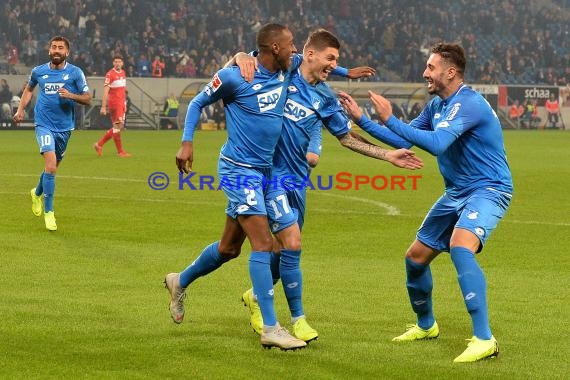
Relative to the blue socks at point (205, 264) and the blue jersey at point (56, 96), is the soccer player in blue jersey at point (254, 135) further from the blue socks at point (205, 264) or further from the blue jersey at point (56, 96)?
the blue jersey at point (56, 96)

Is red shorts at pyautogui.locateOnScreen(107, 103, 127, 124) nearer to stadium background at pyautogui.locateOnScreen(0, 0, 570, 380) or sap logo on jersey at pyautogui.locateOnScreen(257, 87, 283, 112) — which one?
stadium background at pyautogui.locateOnScreen(0, 0, 570, 380)

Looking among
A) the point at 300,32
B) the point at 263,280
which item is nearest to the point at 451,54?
the point at 263,280

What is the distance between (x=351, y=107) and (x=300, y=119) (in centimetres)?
67

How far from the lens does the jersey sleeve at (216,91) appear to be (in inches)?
283

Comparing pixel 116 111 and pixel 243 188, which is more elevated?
pixel 243 188

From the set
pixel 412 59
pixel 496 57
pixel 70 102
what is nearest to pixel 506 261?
pixel 70 102

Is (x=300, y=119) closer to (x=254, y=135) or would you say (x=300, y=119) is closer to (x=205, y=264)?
(x=254, y=135)

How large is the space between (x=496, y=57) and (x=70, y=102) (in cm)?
3988

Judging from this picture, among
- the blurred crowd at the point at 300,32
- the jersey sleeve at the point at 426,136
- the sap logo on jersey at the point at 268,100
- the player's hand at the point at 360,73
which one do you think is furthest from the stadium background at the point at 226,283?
the blurred crowd at the point at 300,32

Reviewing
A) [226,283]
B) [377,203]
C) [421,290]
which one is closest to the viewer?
[421,290]

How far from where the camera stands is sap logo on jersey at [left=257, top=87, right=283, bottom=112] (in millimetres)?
7254

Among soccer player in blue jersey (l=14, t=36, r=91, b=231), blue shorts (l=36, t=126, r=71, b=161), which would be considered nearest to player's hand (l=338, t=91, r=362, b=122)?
soccer player in blue jersey (l=14, t=36, r=91, b=231)

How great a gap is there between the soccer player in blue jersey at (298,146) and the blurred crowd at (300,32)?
33.3 meters

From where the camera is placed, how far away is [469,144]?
7078 millimetres
